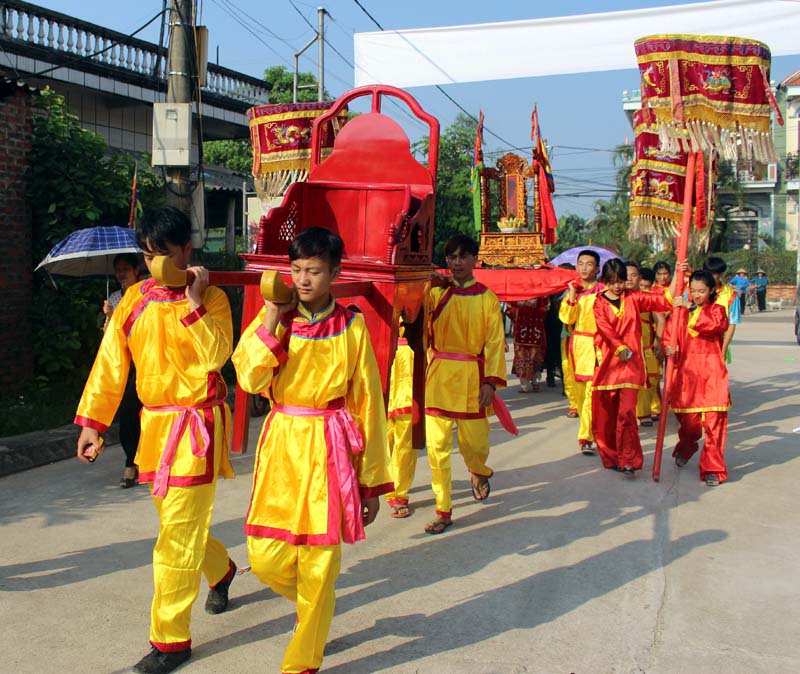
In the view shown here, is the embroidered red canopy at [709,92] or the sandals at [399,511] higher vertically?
the embroidered red canopy at [709,92]

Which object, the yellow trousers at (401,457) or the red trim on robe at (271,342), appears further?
the yellow trousers at (401,457)

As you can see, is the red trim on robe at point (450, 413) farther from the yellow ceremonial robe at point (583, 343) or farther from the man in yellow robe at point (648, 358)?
the man in yellow robe at point (648, 358)

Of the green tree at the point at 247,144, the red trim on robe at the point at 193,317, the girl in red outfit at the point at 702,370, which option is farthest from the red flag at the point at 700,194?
the green tree at the point at 247,144

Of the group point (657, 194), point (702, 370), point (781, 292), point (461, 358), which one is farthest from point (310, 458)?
point (781, 292)

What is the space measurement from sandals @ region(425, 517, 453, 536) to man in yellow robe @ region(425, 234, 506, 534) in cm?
4

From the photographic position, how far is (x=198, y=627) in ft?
12.6

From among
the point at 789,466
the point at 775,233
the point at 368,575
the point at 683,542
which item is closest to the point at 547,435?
the point at 789,466

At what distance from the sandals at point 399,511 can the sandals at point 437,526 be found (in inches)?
12.0

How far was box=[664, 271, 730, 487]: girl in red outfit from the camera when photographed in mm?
6867

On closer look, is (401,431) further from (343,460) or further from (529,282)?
(529,282)

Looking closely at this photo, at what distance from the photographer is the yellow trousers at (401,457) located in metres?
5.71

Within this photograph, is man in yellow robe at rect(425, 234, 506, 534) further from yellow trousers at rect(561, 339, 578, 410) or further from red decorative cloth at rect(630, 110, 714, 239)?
yellow trousers at rect(561, 339, 578, 410)

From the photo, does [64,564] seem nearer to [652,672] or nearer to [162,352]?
[162,352]

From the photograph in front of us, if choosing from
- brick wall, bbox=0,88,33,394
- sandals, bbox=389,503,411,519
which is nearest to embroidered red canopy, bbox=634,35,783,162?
sandals, bbox=389,503,411,519
